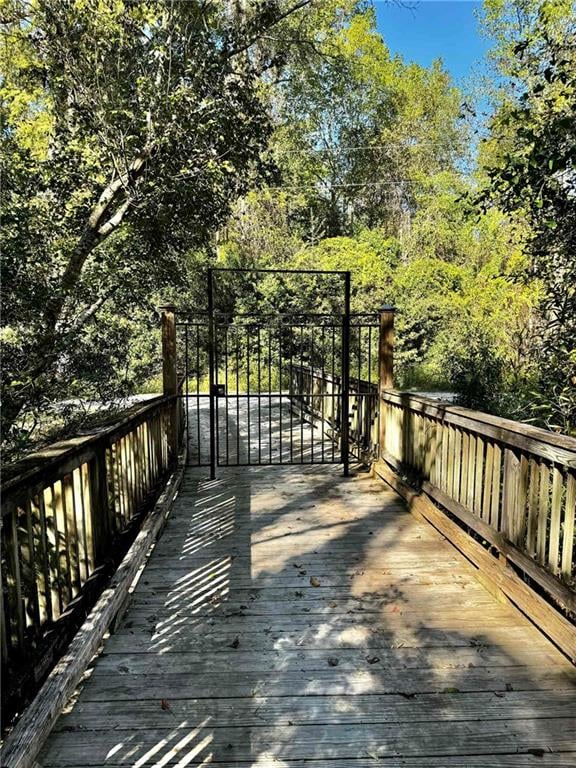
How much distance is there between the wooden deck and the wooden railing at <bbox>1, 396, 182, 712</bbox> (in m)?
0.35

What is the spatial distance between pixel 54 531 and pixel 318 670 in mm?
1264

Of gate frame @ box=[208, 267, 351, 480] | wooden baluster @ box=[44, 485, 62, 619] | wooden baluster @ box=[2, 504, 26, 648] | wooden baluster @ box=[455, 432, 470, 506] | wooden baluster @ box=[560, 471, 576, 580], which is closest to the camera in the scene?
wooden baluster @ box=[2, 504, 26, 648]

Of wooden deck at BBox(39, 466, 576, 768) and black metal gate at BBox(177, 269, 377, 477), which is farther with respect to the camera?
black metal gate at BBox(177, 269, 377, 477)

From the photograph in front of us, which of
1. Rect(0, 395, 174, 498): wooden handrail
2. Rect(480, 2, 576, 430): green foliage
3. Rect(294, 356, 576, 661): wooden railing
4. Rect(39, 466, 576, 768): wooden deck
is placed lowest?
Rect(39, 466, 576, 768): wooden deck

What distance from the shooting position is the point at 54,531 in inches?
78.5

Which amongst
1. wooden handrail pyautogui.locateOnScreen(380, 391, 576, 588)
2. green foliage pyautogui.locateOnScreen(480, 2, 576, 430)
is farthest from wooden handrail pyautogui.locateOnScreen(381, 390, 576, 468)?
green foliage pyautogui.locateOnScreen(480, 2, 576, 430)

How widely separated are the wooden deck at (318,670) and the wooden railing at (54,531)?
13.9 inches

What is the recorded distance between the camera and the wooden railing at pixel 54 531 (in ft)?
5.20

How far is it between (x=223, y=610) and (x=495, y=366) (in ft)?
24.2

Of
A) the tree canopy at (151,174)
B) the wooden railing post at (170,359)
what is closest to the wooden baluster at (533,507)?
the tree canopy at (151,174)

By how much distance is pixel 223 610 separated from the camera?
2.67 metres

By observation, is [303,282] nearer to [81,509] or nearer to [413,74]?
[413,74]

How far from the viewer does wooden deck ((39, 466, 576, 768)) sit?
1.71m

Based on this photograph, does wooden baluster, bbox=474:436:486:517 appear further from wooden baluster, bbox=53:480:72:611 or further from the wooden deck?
wooden baluster, bbox=53:480:72:611
